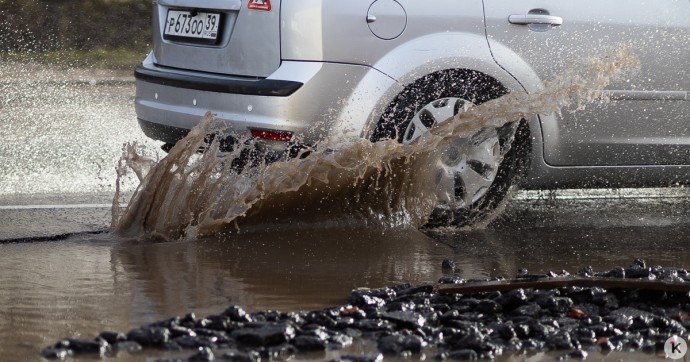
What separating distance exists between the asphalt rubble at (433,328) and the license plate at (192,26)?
223 centimetres

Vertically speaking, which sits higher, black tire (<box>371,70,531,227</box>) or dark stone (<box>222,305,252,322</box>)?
black tire (<box>371,70,531,227</box>)

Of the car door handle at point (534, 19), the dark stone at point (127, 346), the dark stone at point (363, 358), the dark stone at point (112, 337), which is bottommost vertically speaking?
the dark stone at point (127, 346)

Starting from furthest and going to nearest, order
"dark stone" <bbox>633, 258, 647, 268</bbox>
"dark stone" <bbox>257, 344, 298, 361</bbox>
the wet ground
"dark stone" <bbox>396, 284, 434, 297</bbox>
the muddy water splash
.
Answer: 1. the muddy water splash
2. "dark stone" <bbox>633, 258, 647, 268</bbox>
3. "dark stone" <bbox>396, 284, 434, 297</bbox>
4. the wet ground
5. "dark stone" <bbox>257, 344, 298, 361</bbox>

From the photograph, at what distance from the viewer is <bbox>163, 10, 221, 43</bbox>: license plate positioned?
23.1ft

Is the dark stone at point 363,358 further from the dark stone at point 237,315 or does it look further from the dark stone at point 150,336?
the dark stone at point 150,336

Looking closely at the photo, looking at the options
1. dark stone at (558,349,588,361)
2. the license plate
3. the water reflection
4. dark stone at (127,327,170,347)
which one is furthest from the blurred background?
dark stone at (558,349,588,361)

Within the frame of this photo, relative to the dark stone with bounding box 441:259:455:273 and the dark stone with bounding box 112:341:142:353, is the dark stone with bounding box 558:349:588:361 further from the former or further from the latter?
the dark stone with bounding box 441:259:455:273

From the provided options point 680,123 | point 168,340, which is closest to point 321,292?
point 168,340

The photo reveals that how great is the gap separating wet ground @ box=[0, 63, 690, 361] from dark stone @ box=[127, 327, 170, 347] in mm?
130

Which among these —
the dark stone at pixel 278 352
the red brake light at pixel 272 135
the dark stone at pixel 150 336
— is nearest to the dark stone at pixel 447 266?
the red brake light at pixel 272 135

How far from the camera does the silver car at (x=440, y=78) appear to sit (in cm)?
680

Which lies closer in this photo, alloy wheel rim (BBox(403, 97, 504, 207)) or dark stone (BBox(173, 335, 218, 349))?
dark stone (BBox(173, 335, 218, 349))

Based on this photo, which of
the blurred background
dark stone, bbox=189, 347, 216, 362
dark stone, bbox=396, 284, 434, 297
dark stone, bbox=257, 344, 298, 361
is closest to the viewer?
dark stone, bbox=189, 347, 216, 362

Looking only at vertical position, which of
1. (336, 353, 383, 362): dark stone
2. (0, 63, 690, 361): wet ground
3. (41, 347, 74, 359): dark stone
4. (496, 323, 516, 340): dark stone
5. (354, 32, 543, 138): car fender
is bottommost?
(0, 63, 690, 361): wet ground
